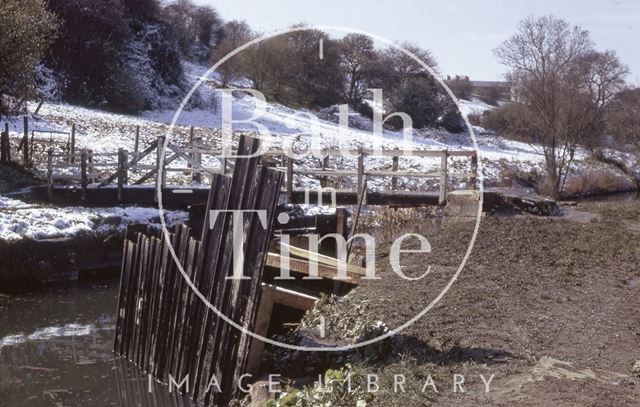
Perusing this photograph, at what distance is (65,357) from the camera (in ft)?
33.5

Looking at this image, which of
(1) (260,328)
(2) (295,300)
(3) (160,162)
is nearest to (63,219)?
(3) (160,162)

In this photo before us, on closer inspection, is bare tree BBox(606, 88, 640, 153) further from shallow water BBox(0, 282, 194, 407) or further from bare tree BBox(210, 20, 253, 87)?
shallow water BBox(0, 282, 194, 407)

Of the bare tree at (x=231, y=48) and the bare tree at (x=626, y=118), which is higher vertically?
the bare tree at (x=231, y=48)

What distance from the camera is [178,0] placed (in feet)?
188

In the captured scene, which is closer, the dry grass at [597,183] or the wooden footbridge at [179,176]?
the wooden footbridge at [179,176]

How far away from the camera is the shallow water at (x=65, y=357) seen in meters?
8.79

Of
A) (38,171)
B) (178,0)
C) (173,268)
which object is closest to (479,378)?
(173,268)

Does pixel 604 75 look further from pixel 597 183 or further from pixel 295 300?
pixel 295 300

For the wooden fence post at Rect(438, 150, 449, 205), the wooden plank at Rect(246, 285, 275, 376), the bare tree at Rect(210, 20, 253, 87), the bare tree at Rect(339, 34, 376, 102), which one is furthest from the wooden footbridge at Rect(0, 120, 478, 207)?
the bare tree at Rect(339, 34, 376, 102)

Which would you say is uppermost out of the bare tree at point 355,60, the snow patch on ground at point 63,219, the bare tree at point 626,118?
the bare tree at point 355,60

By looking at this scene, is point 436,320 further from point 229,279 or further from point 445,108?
point 445,108

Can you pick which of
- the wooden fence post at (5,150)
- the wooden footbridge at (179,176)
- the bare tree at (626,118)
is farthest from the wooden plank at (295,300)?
the bare tree at (626,118)

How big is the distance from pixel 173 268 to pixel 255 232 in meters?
1.66

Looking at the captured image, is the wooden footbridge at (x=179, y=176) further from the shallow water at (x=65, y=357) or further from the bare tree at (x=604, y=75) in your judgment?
the bare tree at (x=604, y=75)
